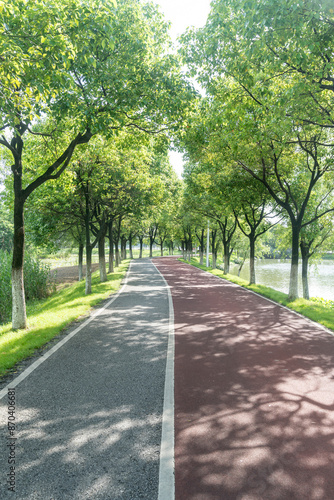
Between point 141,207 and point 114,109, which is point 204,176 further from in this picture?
point 114,109

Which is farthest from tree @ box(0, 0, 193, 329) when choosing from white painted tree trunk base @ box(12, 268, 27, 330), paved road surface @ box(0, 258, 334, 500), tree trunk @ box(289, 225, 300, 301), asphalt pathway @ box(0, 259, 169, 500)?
tree trunk @ box(289, 225, 300, 301)

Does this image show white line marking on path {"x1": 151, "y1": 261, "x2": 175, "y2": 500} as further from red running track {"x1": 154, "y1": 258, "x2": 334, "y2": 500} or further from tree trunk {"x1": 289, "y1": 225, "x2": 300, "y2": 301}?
tree trunk {"x1": 289, "y1": 225, "x2": 300, "y2": 301}

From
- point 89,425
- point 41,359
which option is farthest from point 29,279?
point 89,425

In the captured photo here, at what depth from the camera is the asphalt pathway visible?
3107 mm

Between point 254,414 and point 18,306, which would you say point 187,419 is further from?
point 18,306

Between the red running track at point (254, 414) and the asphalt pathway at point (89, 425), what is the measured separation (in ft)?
1.28

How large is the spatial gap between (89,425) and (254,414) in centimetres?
216

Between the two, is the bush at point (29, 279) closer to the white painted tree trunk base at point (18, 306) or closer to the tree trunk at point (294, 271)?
the white painted tree trunk base at point (18, 306)

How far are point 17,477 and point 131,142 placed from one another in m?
11.3

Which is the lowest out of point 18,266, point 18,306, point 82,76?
point 18,306

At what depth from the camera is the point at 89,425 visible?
161 inches

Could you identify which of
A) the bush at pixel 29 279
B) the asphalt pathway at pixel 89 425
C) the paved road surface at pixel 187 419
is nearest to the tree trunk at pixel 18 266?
the paved road surface at pixel 187 419

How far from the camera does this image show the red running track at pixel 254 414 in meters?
3.17

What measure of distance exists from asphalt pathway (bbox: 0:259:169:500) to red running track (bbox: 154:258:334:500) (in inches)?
15.3
